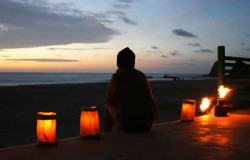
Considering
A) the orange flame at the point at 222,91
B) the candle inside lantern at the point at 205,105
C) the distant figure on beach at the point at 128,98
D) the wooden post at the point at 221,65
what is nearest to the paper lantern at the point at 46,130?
the distant figure on beach at the point at 128,98

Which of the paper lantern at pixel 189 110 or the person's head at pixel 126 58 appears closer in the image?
the person's head at pixel 126 58

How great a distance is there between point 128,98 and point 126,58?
53 centimetres

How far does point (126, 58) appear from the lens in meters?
3.39

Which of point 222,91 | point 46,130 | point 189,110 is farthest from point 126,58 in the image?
point 222,91

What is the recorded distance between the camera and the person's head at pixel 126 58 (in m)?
3.39

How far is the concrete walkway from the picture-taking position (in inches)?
97.0

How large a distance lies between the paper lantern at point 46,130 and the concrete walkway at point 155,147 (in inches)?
3.9

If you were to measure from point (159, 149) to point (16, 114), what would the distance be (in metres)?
7.40

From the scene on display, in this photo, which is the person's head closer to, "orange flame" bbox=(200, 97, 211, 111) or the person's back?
the person's back

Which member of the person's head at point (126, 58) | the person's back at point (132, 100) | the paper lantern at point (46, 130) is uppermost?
the person's head at point (126, 58)

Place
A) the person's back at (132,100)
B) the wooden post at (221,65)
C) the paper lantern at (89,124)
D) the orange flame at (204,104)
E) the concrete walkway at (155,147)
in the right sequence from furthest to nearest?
the wooden post at (221,65) → the orange flame at (204,104) → the person's back at (132,100) → the paper lantern at (89,124) → the concrete walkway at (155,147)

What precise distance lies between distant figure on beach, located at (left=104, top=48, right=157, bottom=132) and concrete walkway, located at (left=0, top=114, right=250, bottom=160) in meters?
0.18

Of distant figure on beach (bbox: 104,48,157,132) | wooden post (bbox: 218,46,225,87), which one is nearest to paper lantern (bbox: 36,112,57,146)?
distant figure on beach (bbox: 104,48,157,132)

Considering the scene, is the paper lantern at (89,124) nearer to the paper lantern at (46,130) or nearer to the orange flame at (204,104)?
the paper lantern at (46,130)
